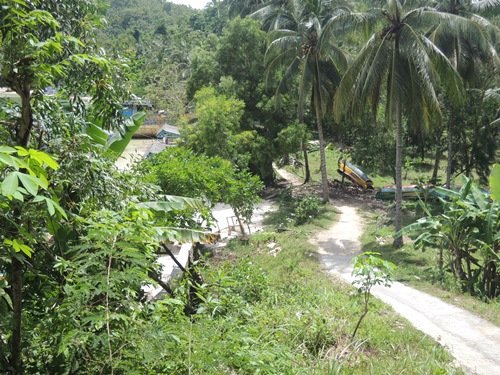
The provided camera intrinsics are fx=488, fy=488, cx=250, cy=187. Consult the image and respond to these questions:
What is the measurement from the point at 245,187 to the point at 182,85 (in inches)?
1014

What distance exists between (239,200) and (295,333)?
381 inches

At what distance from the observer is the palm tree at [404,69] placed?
13.9 m

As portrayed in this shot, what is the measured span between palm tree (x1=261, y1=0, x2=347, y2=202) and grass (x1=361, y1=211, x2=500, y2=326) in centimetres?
533

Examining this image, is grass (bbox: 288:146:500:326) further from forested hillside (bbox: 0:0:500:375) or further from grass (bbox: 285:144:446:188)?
grass (bbox: 285:144:446:188)

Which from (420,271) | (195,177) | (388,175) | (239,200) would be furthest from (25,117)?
(388,175)

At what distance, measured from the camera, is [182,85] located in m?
40.0

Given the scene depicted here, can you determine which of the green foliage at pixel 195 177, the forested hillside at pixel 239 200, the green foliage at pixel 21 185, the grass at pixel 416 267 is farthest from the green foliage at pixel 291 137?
the green foliage at pixel 21 185

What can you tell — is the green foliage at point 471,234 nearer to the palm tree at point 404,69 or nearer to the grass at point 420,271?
the grass at point 420,271

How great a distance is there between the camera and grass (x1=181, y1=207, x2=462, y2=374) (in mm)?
3932

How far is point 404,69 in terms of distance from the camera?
14664 mm

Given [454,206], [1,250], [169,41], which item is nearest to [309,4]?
[454,206]

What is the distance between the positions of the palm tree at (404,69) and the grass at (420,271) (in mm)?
1016

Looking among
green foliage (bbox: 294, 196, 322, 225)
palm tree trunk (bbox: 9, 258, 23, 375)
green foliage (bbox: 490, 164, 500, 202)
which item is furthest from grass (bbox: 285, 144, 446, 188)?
palm tree trunk (bbox: 9, 258, 23, 375)

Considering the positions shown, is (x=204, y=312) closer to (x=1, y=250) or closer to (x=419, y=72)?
(x=1, y=250)
